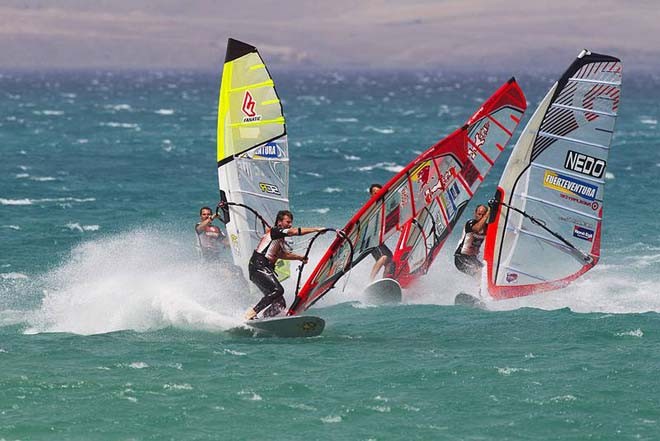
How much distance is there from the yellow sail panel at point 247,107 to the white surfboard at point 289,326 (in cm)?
546

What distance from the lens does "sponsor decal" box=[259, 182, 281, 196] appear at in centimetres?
2383

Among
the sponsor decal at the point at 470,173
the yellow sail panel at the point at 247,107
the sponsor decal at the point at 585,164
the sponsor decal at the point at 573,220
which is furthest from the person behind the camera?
the sponsor decal at the point at 470,173

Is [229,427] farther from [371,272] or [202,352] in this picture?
[371,272]

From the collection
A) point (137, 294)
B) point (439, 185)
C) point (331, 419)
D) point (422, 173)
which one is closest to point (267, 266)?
Answer: point (137, 294)

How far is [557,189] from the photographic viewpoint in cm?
2228

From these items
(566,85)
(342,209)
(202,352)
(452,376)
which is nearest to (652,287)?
(566,85)

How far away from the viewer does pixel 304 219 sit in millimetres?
35562

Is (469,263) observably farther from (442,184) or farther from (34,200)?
(34,200)

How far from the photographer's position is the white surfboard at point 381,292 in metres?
22.9

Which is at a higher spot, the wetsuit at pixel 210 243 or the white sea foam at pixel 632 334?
the wetsuit at pixel 210 243

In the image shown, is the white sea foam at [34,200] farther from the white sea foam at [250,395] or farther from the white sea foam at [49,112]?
the white sea foam at [49,112]

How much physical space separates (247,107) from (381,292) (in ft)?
15.0

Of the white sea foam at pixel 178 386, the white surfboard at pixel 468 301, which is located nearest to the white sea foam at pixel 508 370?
the white sea foam at pixel 178 386

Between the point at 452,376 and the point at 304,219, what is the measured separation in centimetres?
1875
